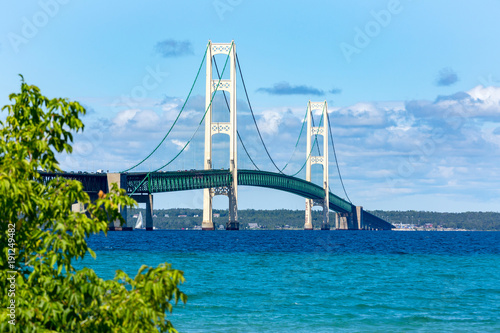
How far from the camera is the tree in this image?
7.26 meters

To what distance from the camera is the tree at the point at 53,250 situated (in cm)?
726

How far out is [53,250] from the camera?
288 inches

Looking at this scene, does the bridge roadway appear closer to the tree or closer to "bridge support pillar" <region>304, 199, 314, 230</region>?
"bridge support pillar" <region>304, 199, 314, 230</region>

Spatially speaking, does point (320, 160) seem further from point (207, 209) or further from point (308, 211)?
point (207, 209)

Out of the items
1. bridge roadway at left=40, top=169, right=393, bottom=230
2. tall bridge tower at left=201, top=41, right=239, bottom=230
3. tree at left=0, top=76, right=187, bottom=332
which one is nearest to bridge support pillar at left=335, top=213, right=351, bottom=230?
bridge roadway at left=40, top=169, right=393, bottom=230

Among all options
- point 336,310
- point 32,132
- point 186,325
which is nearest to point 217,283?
point 336,310

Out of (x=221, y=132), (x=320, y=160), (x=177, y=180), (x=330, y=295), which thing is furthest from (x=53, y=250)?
(x=320, y=160)

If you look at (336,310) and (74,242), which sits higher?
(74,242)

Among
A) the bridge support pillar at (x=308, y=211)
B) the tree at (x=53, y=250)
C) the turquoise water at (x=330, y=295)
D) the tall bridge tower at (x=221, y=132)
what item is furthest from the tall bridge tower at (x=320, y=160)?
the tree at (x=53, y=250)

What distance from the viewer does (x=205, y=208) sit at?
114 m

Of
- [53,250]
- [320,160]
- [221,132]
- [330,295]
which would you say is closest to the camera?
[53,250]

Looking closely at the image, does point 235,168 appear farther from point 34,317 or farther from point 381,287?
point 34,317

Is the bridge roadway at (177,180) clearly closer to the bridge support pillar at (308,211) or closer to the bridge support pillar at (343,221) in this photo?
the bridge support pillar at (308,211)

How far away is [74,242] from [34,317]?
2.93 feet
